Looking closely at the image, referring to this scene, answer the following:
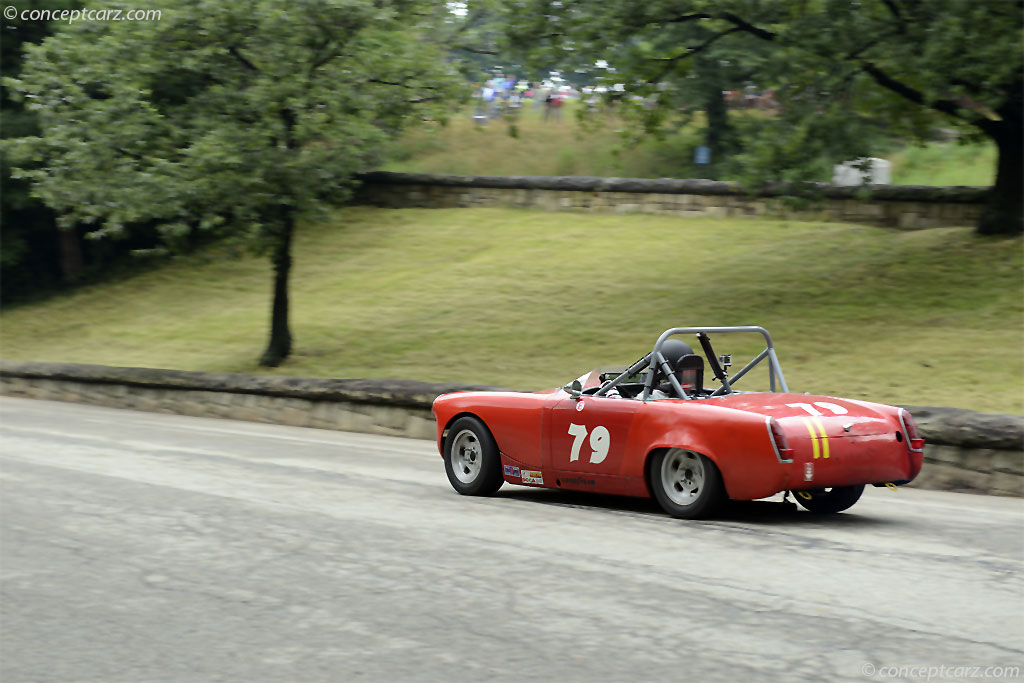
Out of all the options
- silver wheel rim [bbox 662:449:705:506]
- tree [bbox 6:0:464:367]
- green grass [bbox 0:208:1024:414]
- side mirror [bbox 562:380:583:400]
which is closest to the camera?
silver wheel rim [bbox 662:449:705:506]

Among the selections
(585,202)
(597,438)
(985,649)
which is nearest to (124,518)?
(597,438)

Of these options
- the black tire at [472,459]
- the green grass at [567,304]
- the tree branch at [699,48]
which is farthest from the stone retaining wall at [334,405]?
the tree branch at [699,48]

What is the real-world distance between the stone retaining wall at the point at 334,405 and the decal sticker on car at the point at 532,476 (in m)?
3.83

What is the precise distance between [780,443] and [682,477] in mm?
1010

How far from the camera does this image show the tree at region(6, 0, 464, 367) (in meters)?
20.6

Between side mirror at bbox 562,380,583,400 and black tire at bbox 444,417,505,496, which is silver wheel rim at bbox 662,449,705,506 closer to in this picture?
side mirror at bbox 562,380,583,400

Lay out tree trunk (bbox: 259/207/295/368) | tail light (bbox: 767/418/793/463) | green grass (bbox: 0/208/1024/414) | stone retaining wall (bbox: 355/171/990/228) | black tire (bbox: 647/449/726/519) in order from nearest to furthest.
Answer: tail light (bbox: 767/418/793/463) → black tire (bbox: 647/449/726/519) → green grass (bbox: 0/208/1024/414) → tree trunk (bbox: 259/207/295/368) → stone retaining wall (bbox: 355/171/990/228)

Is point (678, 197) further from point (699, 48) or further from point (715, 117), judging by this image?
point (715, 117)

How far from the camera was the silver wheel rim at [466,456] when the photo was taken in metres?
10.5

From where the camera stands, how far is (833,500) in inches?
372

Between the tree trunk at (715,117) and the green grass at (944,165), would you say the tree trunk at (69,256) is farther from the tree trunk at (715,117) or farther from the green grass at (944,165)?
the green grass at (944,165)

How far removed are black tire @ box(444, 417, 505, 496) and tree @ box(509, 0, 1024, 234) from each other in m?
10.7

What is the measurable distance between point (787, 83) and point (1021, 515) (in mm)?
12202

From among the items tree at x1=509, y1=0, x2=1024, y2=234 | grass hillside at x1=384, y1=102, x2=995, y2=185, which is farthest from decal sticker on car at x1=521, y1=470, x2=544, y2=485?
grass hillside at x1=384, y1=102, x2=995, y2=185
